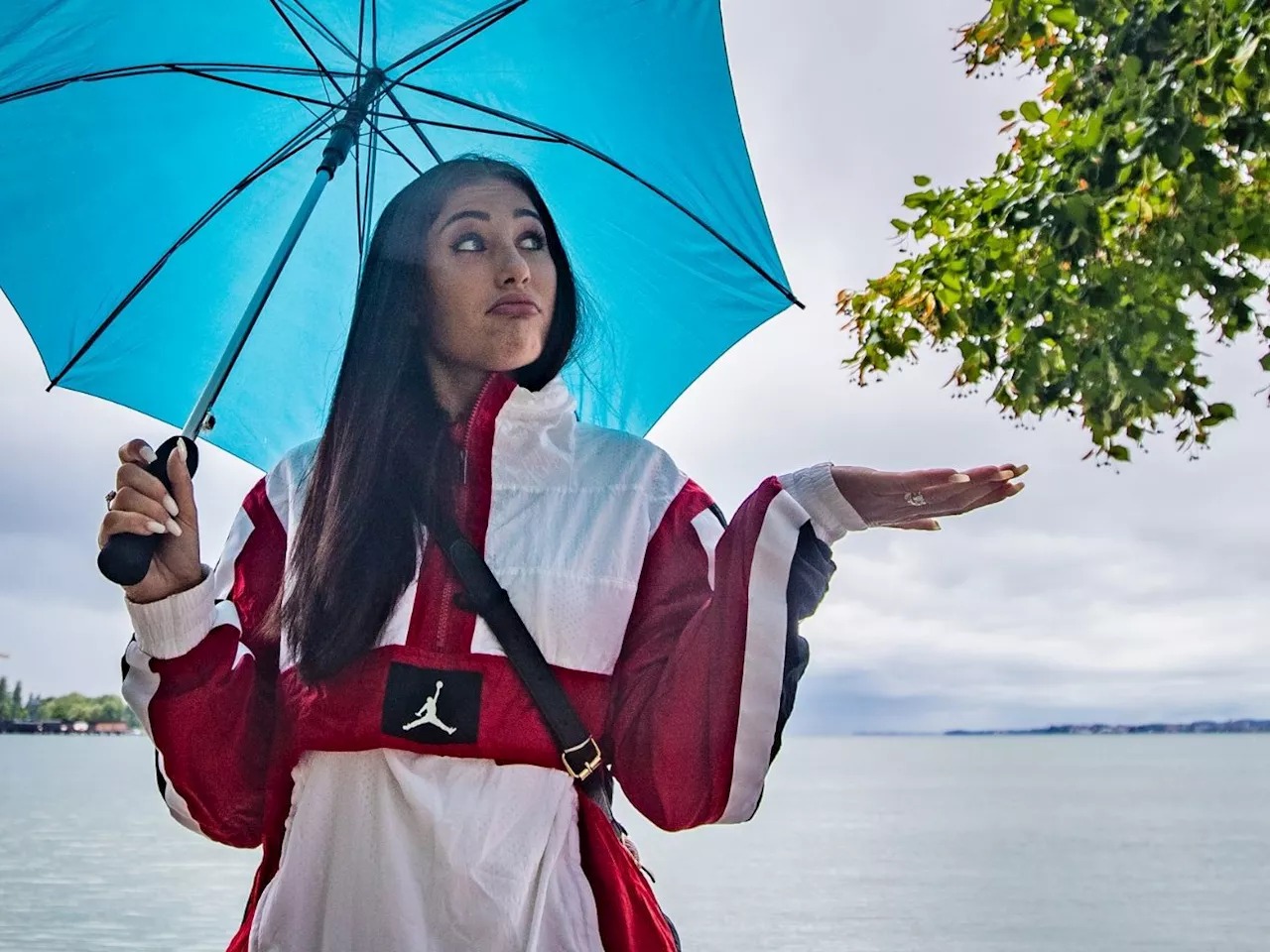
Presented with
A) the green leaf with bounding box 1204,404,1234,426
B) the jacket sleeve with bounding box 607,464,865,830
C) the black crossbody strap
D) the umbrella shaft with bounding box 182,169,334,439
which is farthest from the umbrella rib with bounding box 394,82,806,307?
the green leaf with bounding box 1204,404,1234,426

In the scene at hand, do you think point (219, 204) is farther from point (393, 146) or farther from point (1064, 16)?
point (1064, 16)

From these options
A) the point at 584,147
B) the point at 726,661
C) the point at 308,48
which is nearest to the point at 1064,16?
the point at 584,147

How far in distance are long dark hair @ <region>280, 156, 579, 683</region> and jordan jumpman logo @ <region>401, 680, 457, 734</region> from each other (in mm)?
130

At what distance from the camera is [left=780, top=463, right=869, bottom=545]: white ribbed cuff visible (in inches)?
75.9

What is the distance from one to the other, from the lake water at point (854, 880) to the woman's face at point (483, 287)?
14.9 meters

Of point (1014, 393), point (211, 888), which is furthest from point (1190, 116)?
point (211, 888)

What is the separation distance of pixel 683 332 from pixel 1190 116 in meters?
2.93

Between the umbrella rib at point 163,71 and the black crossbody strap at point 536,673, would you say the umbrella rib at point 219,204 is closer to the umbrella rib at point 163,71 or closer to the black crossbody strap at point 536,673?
the umbrella rib at point 163,71

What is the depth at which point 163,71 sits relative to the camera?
256 centimetres

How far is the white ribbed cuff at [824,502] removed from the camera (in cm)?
193

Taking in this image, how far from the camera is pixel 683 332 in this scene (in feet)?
8.75

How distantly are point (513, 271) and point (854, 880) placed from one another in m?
25.9

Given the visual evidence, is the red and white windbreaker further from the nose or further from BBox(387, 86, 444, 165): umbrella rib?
BBox(387, 86, 444, 165): umbrella rib

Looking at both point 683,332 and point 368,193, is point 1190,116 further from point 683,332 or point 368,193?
point 368,193
